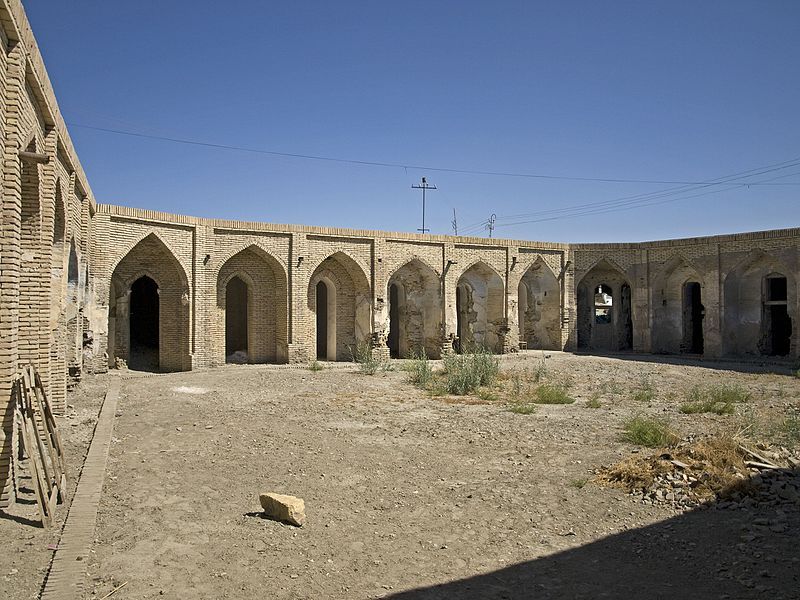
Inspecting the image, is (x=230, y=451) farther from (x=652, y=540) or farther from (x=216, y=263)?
(x=216, y=263)

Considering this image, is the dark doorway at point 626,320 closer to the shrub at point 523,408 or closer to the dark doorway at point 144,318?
the shrub at point 523,408

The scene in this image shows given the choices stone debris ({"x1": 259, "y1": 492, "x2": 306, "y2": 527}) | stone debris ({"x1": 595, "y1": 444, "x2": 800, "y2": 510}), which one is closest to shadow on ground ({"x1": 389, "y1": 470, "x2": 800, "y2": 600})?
stone debris ({"x1": 595, "y1": 444, "x2": 800, "y2": 510})

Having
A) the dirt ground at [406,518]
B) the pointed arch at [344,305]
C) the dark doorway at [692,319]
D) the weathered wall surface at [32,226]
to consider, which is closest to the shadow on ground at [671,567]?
the dirt ground at [406,518]

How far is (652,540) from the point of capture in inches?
226

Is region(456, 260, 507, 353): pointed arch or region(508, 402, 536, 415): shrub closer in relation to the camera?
A: region(508, 402, 536, 415): shrub

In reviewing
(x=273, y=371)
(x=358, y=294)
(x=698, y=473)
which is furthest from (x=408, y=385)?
(x=698, y=473)

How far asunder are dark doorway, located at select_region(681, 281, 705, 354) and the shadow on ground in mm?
20633

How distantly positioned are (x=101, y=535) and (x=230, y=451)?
9.99ft

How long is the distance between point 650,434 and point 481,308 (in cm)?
1645

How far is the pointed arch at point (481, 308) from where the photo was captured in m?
24.7

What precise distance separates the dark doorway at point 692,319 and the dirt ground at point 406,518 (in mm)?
15664

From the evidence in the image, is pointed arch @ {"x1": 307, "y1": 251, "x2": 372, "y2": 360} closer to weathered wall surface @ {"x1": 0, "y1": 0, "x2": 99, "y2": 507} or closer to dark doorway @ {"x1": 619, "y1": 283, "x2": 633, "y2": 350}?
weathered wall surface @ {"x1": 0, "y1": 0, "x2": 99, "y2": 507}

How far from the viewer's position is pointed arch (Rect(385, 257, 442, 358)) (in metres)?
23.4

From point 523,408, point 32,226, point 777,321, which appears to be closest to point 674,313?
point 777,321
